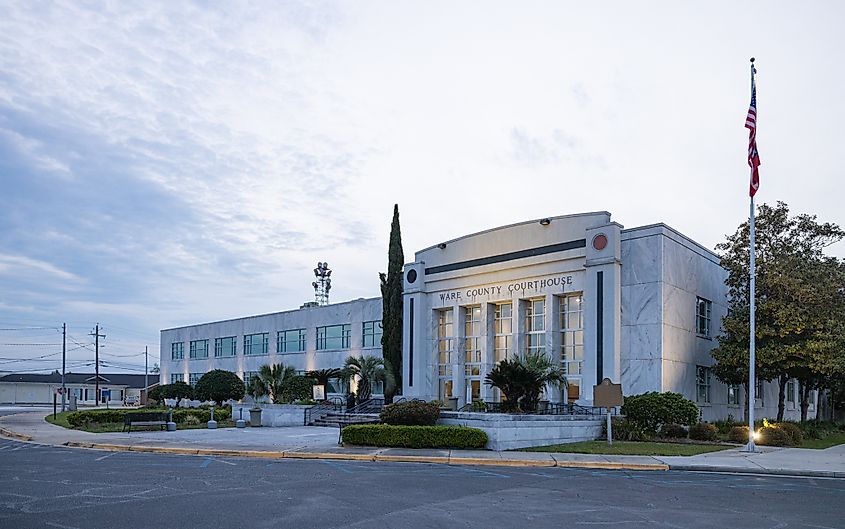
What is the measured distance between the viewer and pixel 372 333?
178 feet

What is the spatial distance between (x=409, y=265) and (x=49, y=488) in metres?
32.8

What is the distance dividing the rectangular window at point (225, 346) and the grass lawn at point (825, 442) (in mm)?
45889

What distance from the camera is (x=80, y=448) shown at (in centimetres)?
2634

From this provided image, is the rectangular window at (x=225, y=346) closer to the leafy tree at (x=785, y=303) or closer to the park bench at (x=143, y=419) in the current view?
the park bench at (x=143, y=419)

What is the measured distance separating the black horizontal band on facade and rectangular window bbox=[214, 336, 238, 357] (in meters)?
26.6

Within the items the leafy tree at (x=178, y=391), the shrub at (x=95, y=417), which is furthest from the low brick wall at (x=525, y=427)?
the leafy tree at (x=178, y=391)

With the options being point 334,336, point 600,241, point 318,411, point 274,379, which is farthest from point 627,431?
point 334,336

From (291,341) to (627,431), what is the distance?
1369 inches

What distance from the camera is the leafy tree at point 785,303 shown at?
33.5 m

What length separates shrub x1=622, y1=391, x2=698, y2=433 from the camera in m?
30.5

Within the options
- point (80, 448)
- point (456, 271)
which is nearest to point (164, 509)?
point (80, 448)

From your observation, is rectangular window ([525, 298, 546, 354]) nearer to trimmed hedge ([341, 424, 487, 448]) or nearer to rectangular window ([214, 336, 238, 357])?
trimmed hedge ([341, 424, 487, 448])

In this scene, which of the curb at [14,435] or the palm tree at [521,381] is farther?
the curb at [14,435]

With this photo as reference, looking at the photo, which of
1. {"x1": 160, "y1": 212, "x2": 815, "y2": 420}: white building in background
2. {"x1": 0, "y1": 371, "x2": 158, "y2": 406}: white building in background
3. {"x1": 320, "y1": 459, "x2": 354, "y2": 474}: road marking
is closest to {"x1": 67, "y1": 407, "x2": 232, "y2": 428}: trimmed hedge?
{"x1": 160, "y1": 212, "x2": 815, "y2": 420}: white building in background
